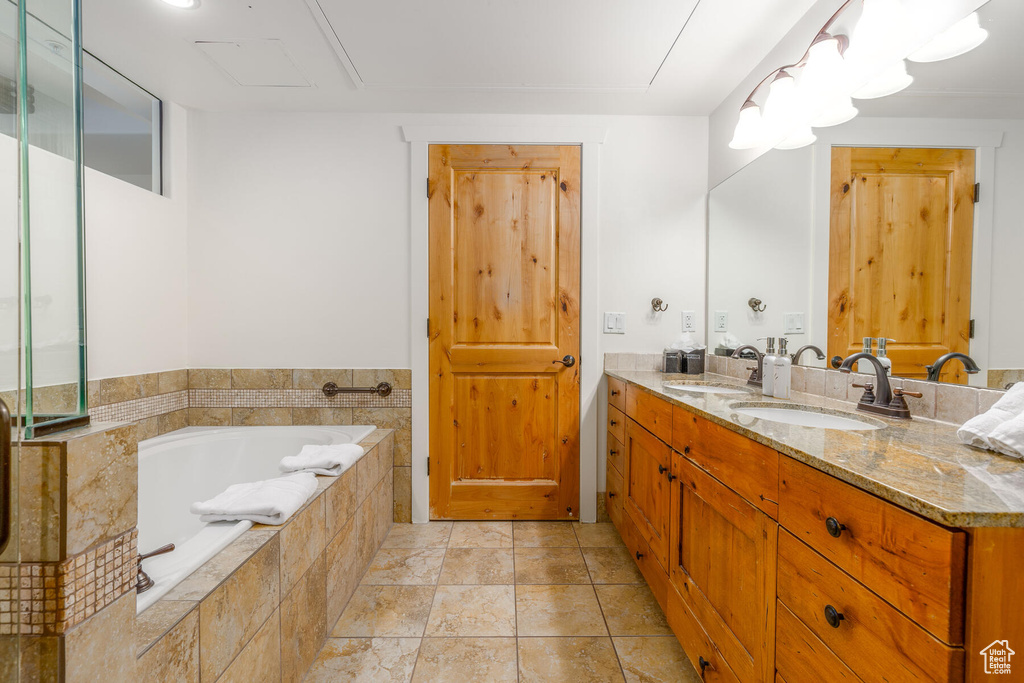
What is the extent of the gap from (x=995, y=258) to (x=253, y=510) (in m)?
1.93

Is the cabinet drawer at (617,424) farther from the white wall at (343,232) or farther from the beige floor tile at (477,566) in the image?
the beige floor tile at (477,566)

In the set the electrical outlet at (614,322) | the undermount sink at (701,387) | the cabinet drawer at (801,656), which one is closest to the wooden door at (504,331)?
the electrical outlet at (614,322)

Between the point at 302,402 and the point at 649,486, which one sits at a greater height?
the point at 302,402

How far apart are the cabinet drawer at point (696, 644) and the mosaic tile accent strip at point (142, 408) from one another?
2145 mm

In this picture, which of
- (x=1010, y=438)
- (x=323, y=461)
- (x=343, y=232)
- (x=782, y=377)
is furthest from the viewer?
(x=343, y=232)

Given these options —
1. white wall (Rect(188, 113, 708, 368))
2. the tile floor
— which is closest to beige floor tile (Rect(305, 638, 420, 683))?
the tile floor

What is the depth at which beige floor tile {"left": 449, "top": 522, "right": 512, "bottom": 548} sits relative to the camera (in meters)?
2.22

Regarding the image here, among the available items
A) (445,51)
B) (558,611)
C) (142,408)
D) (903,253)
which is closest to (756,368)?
(903,253)

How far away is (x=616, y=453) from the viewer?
7.45 feet

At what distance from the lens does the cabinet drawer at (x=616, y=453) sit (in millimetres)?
2147

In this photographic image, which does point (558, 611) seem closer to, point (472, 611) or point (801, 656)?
point (472, 611)

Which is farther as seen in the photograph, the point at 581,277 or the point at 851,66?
the point at 581,277

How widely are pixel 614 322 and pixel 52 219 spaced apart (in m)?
2.20

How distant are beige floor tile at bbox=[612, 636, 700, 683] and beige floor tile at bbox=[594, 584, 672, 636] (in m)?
0.05
